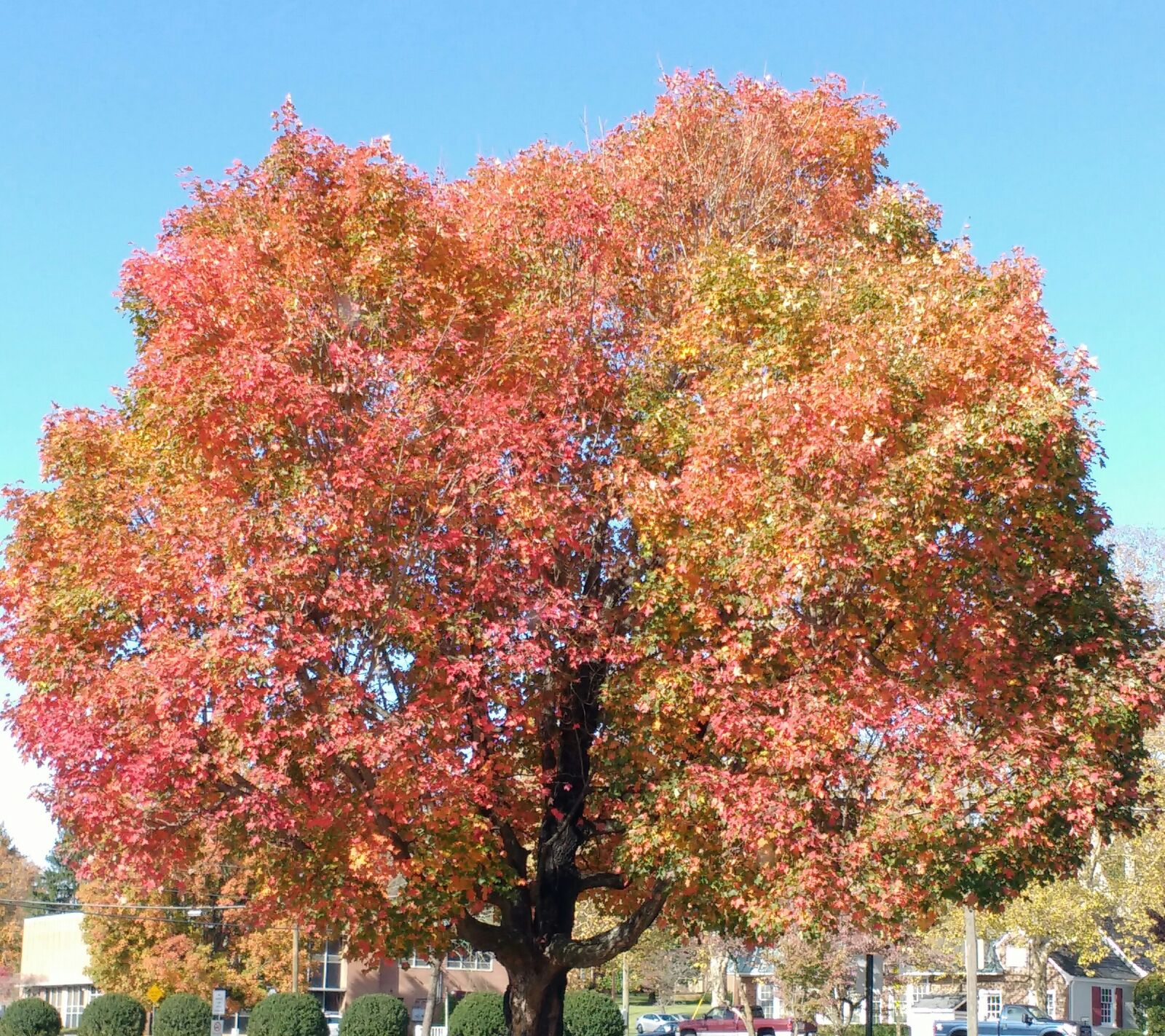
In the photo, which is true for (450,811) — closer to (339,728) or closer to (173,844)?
(339,728)

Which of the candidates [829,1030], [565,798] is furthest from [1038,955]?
[565,798]

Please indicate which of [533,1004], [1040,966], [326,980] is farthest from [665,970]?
[533,1004]

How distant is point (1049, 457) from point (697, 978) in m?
78.7

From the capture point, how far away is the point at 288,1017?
4078 cm

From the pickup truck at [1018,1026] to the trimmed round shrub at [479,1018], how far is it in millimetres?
16176

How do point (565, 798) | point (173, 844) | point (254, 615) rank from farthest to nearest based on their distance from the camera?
point (565, 798), point (173, 844), point (254, 615)

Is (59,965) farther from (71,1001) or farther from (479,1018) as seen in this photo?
(479,1018)

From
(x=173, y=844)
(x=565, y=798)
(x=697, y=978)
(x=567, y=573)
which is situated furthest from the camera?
(x=697, y=978)

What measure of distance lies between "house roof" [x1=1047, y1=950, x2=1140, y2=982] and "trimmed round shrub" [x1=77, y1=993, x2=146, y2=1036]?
3862cm

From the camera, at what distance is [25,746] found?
51.3ft

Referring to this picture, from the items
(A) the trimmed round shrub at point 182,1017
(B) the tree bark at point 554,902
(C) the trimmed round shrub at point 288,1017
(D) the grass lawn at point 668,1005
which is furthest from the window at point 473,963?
(B) the tree bark at point 554,902

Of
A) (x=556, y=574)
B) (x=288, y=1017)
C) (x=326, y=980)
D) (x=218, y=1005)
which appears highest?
(x=556, y=574)

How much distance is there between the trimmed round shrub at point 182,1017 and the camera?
42469mm

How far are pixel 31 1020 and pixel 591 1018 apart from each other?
22.5m
